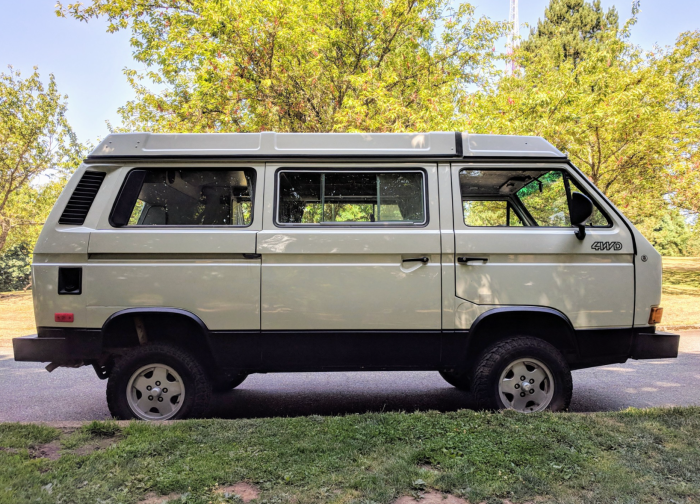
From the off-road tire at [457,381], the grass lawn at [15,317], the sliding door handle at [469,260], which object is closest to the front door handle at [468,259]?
the sliding door handle at [469,260]

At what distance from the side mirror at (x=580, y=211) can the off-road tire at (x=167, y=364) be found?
338 cm

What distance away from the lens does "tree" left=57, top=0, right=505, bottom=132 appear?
9.30 metres

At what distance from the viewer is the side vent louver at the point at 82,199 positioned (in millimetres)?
4086

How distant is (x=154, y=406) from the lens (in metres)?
4.07

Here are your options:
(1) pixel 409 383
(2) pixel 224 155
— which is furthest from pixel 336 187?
(1) pixel 409 383

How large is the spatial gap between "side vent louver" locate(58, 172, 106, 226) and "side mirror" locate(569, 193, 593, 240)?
4.03 meters

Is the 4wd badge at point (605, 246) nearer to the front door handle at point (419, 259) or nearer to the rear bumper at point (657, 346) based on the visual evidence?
the rear bumper at point (657, 346)

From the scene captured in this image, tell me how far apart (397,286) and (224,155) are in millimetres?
1859

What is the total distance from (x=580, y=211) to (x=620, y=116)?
8393 millimetres

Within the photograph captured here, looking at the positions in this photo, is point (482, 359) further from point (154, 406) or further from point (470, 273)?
point (154, 406)

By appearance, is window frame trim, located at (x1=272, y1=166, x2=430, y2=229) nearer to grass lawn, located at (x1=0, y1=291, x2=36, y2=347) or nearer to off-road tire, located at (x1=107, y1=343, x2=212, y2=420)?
off-road tire, located at (x1=107, y1=343, x2=212, y2=420)

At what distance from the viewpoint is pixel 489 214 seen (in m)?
4.45

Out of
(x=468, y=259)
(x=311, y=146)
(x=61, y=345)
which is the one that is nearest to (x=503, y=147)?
(x=468, y=259)

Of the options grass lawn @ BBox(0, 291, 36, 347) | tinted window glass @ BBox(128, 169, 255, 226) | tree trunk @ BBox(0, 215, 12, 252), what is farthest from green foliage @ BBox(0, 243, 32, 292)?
tinted window glass @ BBox(128, 169, 255, 226)
